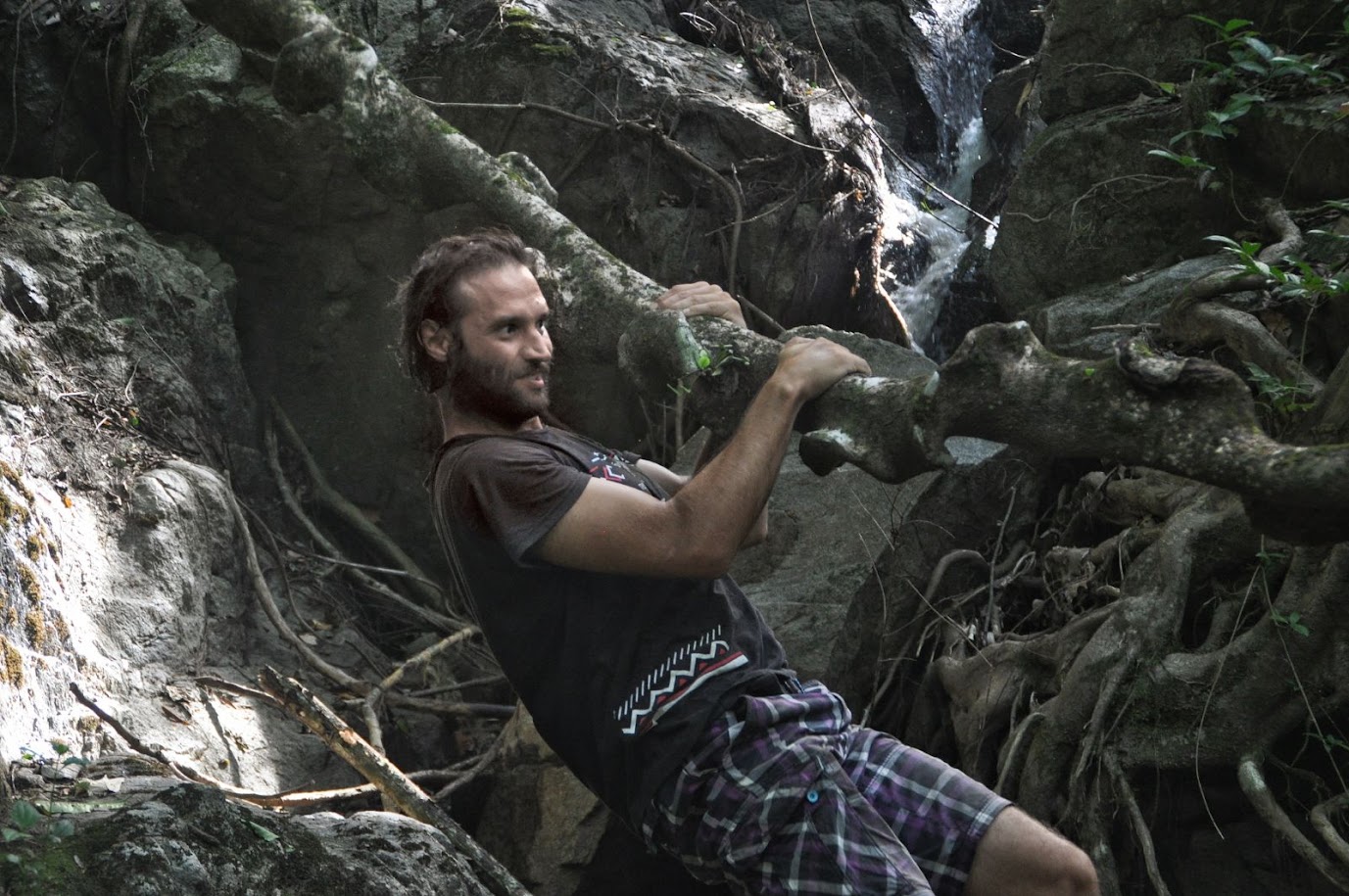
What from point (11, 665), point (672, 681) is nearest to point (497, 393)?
point (672, 681)

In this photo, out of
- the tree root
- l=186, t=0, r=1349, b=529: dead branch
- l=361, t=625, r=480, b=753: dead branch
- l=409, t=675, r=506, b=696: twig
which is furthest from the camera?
l=409, t=675, r=506, b=696: twig

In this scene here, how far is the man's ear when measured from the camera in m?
2.94

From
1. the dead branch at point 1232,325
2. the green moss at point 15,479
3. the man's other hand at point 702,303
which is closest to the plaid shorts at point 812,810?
the man's other hand at point 702,303

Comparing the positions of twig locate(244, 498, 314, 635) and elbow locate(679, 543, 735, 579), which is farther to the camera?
twig locate(244, 498, 314, 635)

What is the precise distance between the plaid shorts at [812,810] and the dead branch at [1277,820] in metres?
1.29

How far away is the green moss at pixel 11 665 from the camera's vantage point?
3.46m

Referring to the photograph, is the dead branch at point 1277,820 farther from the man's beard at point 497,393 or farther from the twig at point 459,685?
the twig at point 459,685

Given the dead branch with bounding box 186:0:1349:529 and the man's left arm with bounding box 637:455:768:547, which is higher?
the dead branch with bounding box 186:0:1349:529

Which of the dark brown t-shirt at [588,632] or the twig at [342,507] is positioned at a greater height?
the dark brown t-shirt at [588,632]

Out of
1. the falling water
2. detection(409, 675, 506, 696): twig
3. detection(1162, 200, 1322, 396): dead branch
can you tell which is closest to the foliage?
detection(1162, 200, 1322, 396): dead branch

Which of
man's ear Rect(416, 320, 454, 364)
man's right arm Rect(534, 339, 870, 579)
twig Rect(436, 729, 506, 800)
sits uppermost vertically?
man's ear Rect(416, 320, 454, 364)

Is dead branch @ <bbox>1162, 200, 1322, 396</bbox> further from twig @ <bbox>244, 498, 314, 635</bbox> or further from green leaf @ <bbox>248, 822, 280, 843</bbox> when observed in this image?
twig @ <bbox>244, 498, 314, 635</bbox>

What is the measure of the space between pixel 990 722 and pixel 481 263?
2.42 meters

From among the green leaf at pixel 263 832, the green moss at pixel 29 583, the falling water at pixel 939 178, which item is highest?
the falling water at pixel 939 178
